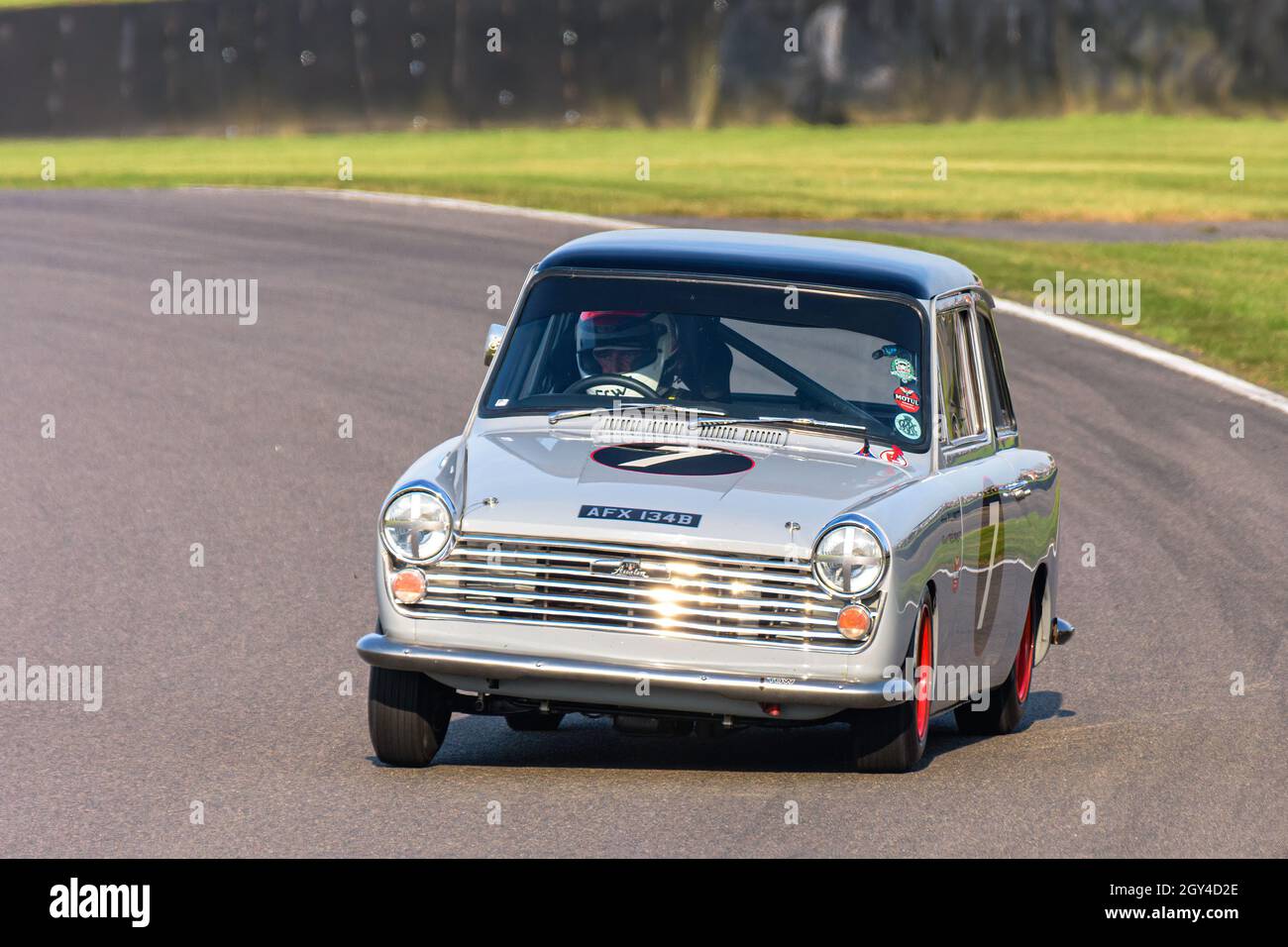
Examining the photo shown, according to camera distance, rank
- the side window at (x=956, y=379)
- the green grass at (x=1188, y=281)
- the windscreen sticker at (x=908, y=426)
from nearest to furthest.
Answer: the windscreen sticker at (x=908, y=426) → the side window at (x=956, y=379) → the green grass at (x=1188, y=281)

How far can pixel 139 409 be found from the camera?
1602 centimetres

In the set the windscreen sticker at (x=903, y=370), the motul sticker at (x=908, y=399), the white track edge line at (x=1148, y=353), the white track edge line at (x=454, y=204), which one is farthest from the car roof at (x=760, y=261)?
the white track edge line at (x=454, y=204)

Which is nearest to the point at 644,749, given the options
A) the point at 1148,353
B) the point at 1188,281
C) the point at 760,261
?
the point at 760,261

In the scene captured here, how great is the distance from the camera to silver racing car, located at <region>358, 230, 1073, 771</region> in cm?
723

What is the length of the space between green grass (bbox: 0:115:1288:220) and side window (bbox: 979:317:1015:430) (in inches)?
730

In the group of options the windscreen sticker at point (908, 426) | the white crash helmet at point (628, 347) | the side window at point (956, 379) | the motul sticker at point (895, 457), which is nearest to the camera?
the motul sticker at point (895, 457)

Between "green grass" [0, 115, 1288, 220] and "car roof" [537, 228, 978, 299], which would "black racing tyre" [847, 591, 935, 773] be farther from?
"green grass" [0, 115, 1288, 220]

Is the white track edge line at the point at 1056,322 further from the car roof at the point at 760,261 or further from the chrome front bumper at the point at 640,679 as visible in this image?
the chrome front bumper at the point at 640,679

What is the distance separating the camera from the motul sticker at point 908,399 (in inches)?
331

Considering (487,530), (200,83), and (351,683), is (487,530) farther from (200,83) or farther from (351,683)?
(200,83)

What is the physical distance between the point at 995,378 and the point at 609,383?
1978 millimetres


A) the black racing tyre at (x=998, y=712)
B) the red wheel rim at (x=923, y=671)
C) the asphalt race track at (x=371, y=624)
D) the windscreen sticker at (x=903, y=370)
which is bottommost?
the black racing tyre at (x=998, y=712)

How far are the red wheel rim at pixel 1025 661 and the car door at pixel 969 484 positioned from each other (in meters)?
0.60
